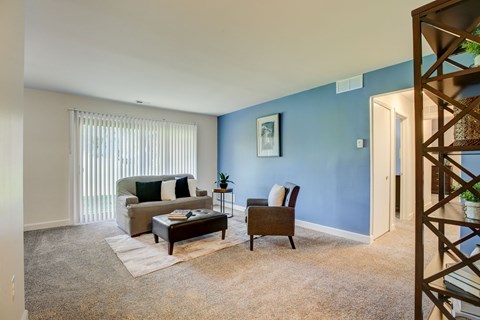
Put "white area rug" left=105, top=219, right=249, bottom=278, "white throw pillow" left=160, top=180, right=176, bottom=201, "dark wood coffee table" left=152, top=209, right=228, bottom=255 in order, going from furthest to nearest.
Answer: "white throw pillow" left=160, top=180, right=176, bottom=201, "dark wood coffee table" left=152, top=209, right=228, bottom=255, "white area rug" left=105, top=219, right=249, bottom=278

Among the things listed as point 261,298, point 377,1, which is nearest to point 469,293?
point 261,298

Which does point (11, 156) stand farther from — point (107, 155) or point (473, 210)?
point (107, 155)

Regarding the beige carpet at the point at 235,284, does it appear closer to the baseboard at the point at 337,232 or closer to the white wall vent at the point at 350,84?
the baseboard at the point at 337,232

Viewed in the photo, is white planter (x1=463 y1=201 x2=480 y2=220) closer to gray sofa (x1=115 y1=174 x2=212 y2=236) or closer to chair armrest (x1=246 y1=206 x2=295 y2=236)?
chair armrest (x1=246 y1=206 x2=295 y2=236)

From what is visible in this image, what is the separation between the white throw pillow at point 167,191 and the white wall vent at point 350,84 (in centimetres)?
339

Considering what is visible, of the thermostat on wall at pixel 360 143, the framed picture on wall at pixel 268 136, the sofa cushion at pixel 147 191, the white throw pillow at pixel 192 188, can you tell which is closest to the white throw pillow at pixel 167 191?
the sofa cushion at pixel 147 191


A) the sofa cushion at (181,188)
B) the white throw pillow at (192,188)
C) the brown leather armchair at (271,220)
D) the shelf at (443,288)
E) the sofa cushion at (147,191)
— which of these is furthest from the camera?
the white throw pillow at (192,188)

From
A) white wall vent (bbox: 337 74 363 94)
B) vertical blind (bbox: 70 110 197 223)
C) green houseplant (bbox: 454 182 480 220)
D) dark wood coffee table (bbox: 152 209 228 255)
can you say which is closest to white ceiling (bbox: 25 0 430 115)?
white wall vent (bbox: 337 74 363 94)

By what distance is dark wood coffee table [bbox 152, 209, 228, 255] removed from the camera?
2.85 meters

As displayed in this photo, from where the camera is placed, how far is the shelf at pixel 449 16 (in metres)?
0.98

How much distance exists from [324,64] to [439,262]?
248 centimetres

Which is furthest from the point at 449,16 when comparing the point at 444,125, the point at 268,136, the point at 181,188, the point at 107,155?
the point at 107,155

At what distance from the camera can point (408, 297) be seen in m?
1.97

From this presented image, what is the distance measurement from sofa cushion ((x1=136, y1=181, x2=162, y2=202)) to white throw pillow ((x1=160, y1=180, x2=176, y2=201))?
0.07 metres
